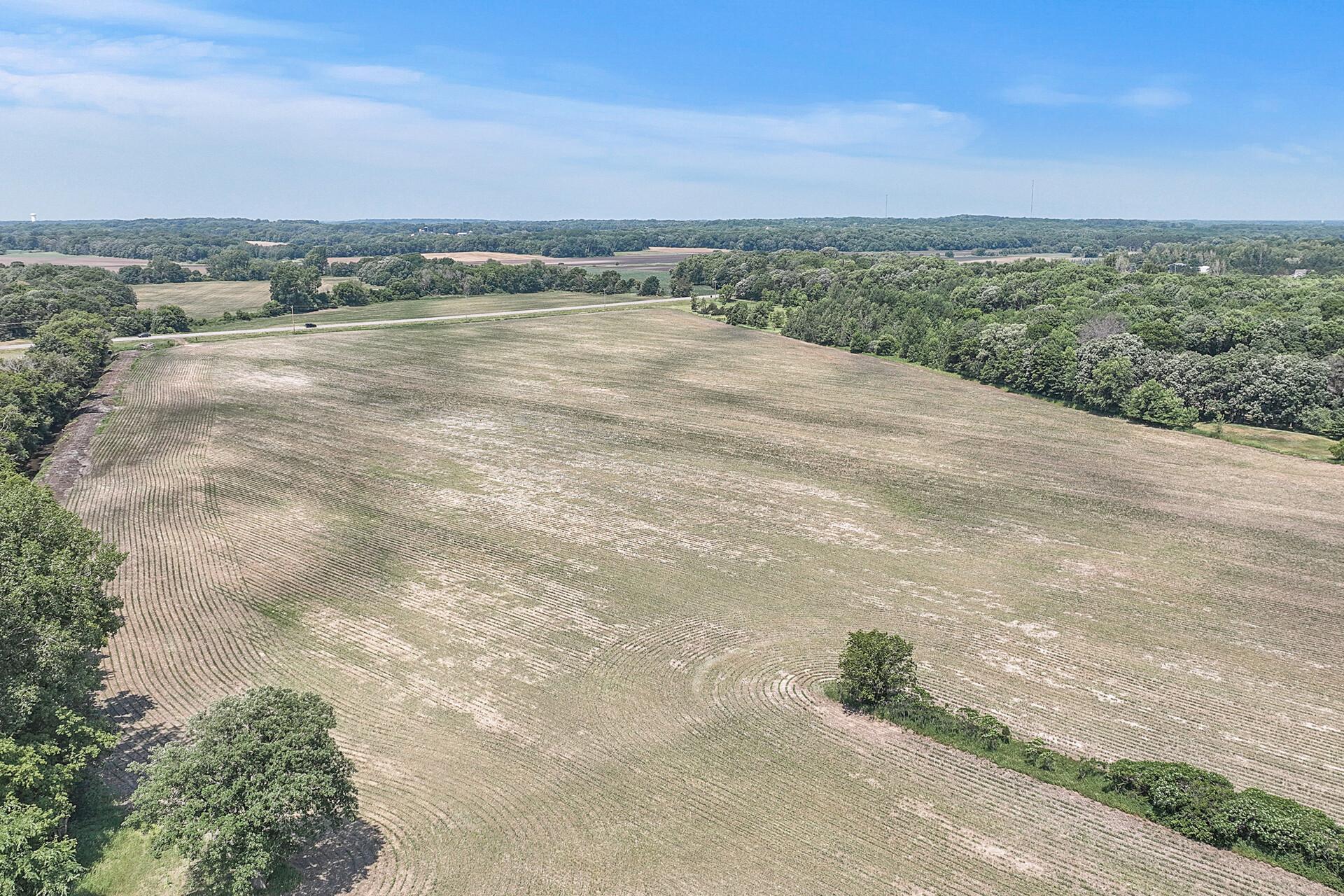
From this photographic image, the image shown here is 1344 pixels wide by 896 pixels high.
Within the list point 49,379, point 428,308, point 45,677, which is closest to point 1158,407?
point 45,677

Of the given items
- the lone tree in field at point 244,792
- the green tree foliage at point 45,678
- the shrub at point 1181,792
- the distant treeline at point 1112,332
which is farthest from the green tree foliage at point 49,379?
the distant treeline at point 1112,332

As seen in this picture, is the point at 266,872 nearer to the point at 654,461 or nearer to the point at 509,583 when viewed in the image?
the point at 509,583

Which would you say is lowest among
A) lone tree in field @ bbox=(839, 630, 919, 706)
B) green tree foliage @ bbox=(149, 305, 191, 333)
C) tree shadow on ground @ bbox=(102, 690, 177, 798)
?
tree shadow on ground @ bbox=(102, 690, 177, 798)

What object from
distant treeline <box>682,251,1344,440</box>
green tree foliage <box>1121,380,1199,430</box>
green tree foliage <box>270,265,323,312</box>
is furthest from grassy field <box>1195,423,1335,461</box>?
green tree foliage <box>270,265,323,312</box>

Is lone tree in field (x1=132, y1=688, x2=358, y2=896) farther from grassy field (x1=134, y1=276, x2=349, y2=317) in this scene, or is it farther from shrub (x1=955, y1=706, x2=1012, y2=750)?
grassy field (x1=134, y1=276, x2=349, y2=317)

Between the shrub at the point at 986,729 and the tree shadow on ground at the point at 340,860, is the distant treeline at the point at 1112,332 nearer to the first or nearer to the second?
the shrub at the point at 986,729

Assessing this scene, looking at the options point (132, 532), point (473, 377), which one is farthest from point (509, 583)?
point (473, 377)
